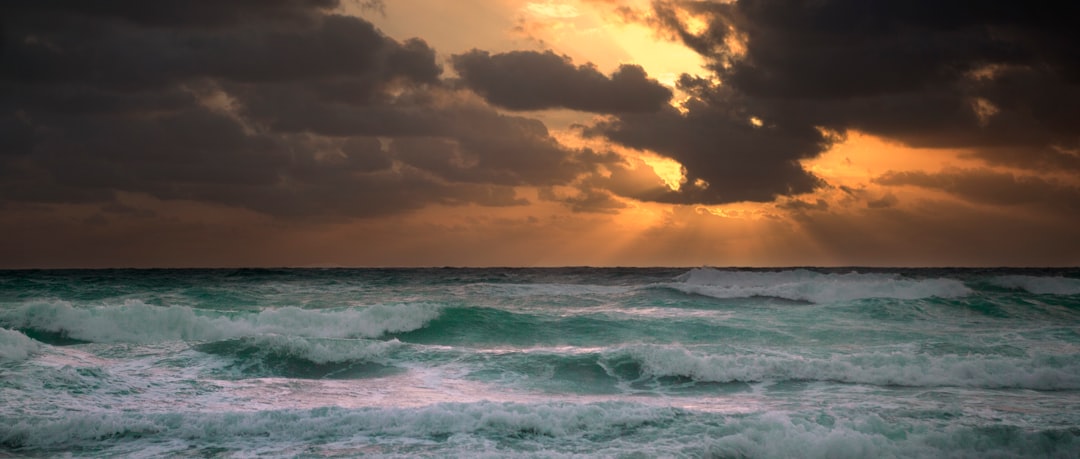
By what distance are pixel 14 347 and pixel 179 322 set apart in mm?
6176

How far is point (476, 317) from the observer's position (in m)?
25.8

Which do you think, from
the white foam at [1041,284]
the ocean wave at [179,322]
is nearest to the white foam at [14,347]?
the ocean wave at [179,322]

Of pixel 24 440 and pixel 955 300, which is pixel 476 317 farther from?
pixel 955 300

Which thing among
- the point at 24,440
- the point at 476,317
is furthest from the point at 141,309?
the point at 24,440

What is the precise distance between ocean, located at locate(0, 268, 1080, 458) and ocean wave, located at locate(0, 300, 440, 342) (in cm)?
8

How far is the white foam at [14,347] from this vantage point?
15898 millimetres

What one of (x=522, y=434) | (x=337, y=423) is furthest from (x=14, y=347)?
(x=522, y=434)

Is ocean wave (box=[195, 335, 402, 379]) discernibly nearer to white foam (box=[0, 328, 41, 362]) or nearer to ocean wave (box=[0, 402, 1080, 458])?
white foam (box=[0, 328, 41, 362])

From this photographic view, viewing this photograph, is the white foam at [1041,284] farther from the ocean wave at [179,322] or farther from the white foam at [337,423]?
the white foam at [337,423]

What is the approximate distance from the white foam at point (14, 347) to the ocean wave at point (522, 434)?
5663mm

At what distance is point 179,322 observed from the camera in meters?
22.4

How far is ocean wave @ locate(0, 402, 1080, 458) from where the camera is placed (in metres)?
10.7

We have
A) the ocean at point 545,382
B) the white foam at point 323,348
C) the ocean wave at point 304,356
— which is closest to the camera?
the ocean at point 545,382

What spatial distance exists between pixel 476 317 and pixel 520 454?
15.4 metres
